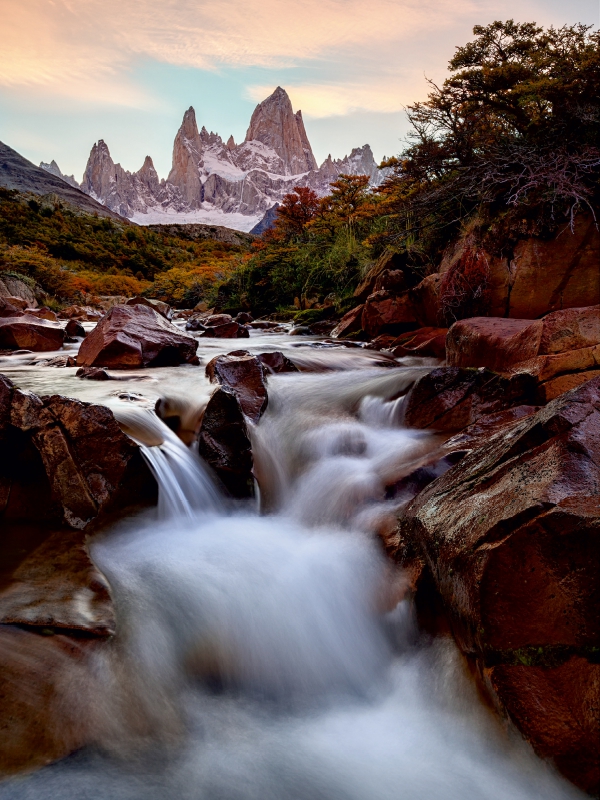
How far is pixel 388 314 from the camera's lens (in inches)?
375

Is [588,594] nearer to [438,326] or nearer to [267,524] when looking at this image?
[267,524]

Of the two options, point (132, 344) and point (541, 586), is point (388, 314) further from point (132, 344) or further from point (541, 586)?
point (541, 586)

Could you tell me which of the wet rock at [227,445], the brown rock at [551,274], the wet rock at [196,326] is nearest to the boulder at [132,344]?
the wet rock at [227,445]

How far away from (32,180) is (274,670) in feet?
282

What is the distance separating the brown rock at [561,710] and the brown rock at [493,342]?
3.42 meters

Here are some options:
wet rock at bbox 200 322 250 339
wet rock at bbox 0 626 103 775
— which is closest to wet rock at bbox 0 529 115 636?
wet rock at bbox 0 626 103 775

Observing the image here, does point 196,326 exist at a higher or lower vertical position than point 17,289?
lower

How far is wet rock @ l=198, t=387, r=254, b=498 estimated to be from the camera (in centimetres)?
401

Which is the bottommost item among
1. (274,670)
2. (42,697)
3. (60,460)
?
(274,670)

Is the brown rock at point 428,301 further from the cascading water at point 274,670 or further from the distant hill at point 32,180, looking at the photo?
the distant hill at point 32,180

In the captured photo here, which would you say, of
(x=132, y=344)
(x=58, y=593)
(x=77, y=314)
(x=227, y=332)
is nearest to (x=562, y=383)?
(x=58, y=593)

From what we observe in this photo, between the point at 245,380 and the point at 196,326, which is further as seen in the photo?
the point at 196,326

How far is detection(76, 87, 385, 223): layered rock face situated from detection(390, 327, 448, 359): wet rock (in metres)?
118

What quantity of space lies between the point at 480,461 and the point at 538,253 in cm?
501
